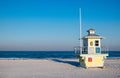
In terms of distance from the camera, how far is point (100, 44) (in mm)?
21219

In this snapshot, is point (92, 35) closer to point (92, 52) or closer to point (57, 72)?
point (92, 52)

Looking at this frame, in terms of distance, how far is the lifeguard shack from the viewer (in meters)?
21.0

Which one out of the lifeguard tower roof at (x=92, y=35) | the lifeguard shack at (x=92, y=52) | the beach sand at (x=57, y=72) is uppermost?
the lifeguard tower roof at (x=92, y=35)

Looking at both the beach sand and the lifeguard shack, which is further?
the lifeguard shack

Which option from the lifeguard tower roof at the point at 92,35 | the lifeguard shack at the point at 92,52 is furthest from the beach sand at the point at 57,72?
the lifeguard tower roof at the point at 92,35

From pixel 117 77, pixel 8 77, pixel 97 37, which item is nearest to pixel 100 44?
pixel 97 37

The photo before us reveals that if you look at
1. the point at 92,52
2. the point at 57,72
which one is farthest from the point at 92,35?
the point at 57,72

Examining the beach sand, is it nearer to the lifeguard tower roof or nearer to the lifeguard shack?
the lifeguard shack

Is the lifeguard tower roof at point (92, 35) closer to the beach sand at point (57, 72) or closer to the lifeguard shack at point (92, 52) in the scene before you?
the lifeguard shack at point (92, 52)

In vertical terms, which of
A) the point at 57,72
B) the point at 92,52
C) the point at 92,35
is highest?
the point at 92,35

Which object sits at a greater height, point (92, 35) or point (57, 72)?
point (92, 35)

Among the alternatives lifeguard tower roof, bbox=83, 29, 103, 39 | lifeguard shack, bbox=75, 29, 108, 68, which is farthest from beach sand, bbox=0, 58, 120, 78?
lifeguard tower roof, bbox=83, 29, 103, 39

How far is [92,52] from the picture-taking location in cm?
2100

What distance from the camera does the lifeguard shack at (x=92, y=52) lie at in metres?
21.0
